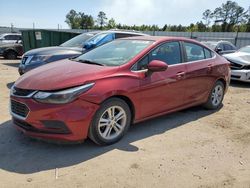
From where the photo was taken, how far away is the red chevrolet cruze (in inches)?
135

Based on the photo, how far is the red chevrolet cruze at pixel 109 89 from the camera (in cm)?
343

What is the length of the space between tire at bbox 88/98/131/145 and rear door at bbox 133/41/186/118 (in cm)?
37

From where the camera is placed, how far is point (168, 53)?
4746 millimetres

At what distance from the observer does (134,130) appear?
4.54 metres

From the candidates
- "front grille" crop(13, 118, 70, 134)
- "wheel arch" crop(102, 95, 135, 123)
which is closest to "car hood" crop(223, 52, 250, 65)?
"wheel arch" crop(102, 95, 135, 123)

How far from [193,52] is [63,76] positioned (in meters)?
2.75

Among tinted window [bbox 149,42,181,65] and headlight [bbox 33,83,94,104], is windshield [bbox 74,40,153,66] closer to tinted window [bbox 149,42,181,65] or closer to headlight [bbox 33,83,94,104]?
tinted window [bbox 149,42,181,65]

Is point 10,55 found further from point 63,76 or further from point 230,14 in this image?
point 230,14

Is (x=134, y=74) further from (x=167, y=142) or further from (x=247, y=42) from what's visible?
(x=247, y=42)

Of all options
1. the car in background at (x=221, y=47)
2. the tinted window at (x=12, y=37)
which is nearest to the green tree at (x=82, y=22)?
the tinted window at (x=12, y=37)

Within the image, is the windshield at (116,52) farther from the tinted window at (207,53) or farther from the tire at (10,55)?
the tire at (10,55)

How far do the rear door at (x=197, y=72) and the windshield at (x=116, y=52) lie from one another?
37.5 inches

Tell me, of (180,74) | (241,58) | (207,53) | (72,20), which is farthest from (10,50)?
(72,20)

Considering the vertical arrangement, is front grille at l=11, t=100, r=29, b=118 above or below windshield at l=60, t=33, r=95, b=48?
below
